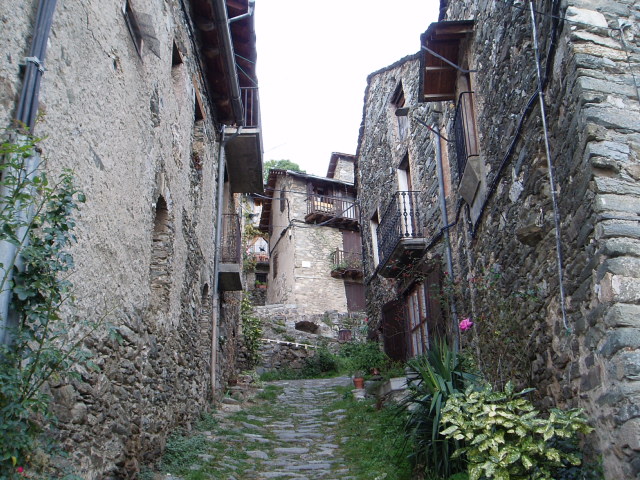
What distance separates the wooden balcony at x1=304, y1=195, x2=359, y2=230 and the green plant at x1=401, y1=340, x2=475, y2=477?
18.5 metres

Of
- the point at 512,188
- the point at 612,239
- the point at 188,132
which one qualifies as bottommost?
the point at 612,239

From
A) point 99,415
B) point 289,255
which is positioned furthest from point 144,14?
point 289,255

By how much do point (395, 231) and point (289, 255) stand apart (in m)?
13.9

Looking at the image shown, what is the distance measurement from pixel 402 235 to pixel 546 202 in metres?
5.54

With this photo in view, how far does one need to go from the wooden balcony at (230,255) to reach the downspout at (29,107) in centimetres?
705

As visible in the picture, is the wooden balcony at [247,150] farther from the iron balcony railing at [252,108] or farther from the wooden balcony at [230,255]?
the wooden balcony at [230,255]

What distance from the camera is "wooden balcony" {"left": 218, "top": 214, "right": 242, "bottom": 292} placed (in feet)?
34.7

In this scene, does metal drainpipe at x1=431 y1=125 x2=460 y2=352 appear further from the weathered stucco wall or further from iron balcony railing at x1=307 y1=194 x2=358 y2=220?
iron balcony railing at x1=307 y1=194 x2=358 y2=220

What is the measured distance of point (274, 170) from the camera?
25078mm

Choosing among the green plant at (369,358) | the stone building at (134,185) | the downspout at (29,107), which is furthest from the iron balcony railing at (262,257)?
the downspout at (29,107)

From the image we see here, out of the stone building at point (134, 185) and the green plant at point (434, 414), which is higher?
the stone building at point (134, 185)

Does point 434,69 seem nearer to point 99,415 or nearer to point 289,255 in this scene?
point 99,415

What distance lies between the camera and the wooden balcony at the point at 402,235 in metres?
10.3

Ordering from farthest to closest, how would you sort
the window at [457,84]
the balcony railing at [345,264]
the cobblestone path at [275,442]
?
the balcony railing at [345,264]
the window at [457,84]
the cobblestone path at [275,442]
